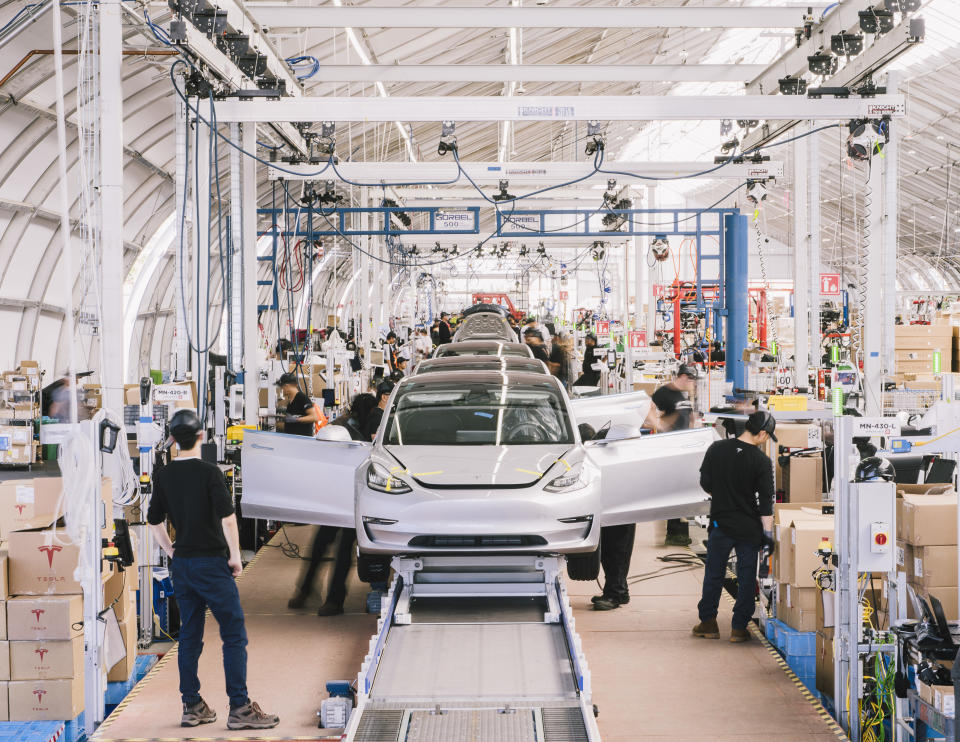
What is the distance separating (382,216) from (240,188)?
1459 centimetres

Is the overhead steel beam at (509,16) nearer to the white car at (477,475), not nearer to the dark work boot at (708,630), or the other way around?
the white car at (477,475)

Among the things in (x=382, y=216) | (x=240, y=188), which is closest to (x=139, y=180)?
(x=382, y=216)

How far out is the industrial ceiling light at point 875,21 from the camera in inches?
302

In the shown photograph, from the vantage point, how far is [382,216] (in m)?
24.2

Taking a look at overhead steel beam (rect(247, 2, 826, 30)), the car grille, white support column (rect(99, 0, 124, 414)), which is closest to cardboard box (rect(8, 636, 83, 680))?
white support column (rect(99, 0, 124, 414))

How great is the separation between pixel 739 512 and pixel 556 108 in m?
4.03

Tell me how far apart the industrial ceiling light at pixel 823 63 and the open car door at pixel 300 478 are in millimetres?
5395

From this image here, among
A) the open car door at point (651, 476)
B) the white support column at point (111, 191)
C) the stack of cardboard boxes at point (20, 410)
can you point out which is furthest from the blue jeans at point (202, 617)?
the stack of cardboard boxes at point (20, 410)

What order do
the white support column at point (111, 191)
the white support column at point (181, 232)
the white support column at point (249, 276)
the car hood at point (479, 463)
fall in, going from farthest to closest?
the white support column at point (249, 276) < the white support column at point (181, 232) < the white support column at point (111, 191) < the car hood at point (479, 463)

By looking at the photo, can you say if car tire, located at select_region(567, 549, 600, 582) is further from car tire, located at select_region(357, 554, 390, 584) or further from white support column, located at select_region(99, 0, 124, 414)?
white support column, located at select_region(99, 0, 124, 414)

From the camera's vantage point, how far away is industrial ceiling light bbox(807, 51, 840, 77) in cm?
854

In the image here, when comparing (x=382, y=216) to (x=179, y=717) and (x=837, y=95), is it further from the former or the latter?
(x=179, y=717)

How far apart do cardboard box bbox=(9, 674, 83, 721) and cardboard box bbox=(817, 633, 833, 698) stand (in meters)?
4.04

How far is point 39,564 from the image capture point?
5.06 meters
